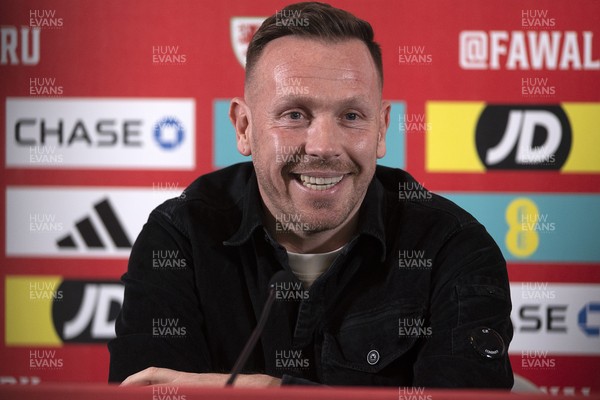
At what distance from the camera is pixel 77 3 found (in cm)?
227

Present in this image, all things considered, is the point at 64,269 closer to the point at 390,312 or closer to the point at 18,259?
the point at 18,259

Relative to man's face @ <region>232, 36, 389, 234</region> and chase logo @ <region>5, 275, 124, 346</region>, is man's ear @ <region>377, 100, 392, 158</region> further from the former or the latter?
chase logo @ <region>5, 275, 124, 346</region>

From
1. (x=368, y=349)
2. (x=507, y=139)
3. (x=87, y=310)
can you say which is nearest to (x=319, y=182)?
(x=368, y=349)

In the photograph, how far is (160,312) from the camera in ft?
4.56

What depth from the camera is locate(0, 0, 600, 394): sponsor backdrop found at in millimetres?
2211

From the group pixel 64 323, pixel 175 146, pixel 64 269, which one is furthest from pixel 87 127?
pixel 64 323

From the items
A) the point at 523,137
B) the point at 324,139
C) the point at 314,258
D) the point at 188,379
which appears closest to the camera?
the point at 188,379

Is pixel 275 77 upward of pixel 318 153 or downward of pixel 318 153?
upward

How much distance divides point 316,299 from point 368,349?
0.50 ft

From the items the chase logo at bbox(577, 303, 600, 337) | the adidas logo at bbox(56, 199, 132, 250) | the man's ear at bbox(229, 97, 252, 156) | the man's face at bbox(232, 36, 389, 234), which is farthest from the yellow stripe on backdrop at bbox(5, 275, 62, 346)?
the chase logo at bbox(577, 303, 600, 337)

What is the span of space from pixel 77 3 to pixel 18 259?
2.92 feet

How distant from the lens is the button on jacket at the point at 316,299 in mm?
1361

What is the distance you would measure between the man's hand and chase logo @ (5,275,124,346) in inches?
39.9

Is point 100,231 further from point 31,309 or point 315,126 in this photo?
point 315,126
